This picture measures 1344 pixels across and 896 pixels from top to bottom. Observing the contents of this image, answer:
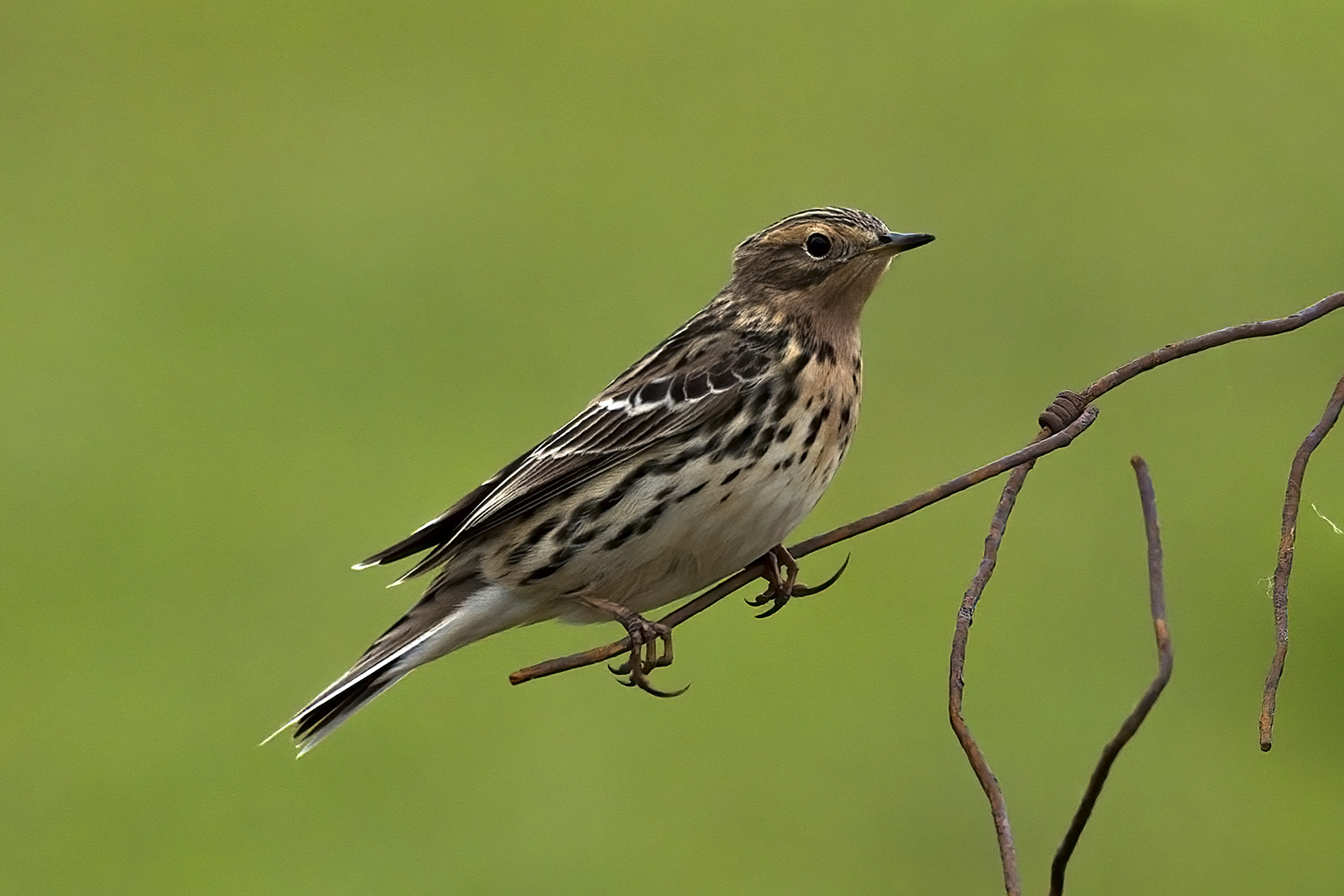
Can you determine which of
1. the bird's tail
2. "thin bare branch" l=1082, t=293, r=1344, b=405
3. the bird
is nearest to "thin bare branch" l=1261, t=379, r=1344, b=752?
"thin bare branch" l=1082, t=293, r=1344, b=405

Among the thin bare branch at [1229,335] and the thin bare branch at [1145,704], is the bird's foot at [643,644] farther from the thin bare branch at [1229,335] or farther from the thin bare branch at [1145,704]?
the thin bare branch at [1145,704]

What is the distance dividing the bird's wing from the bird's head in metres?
0.18

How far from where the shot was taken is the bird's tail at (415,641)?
3.72 meters

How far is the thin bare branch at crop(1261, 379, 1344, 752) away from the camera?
7.43 feet

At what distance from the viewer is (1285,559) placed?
2.42 metres

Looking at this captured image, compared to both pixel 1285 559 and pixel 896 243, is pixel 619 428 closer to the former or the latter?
pixel 896 243

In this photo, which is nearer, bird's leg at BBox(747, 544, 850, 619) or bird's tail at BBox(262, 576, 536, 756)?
bird's tail at BBox(262, 576, 536, 756)

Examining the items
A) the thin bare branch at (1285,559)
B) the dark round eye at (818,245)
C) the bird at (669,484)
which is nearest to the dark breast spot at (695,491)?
the bird at (669,484)

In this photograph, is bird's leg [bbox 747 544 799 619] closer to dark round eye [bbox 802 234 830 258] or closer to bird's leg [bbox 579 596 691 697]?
bird's leg [bbox 579 596 691 697]

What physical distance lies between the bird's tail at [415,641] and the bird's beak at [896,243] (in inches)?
46.0

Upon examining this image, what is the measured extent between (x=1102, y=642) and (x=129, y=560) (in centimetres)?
489

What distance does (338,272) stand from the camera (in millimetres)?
10391

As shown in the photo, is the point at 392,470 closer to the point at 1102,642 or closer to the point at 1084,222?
the point at 1102,642

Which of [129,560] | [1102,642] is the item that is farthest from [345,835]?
[1102,642]
